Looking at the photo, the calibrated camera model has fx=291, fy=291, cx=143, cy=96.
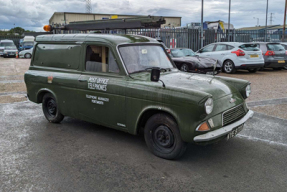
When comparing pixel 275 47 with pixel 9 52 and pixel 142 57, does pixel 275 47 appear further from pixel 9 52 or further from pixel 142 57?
pixel 9 52

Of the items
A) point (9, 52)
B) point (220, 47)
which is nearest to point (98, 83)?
point (220, 47)

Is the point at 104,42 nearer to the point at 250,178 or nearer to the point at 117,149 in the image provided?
the point at 117,149

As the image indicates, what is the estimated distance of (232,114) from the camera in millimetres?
4469

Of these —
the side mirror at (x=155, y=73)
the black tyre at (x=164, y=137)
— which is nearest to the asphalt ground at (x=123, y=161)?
the black tyre at (x=164, y=137)

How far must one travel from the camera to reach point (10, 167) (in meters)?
4.25

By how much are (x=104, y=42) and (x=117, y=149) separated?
1905 millimetres

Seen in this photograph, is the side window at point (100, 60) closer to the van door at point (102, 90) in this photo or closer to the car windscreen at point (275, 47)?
the van door at point (102, 90)

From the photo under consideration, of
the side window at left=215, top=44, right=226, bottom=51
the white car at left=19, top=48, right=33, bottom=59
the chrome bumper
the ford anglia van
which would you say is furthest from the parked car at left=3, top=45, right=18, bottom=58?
the chrome bumper

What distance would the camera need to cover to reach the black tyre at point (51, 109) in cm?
628

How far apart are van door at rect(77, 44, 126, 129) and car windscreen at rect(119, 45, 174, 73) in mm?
215

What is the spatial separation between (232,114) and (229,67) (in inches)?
436

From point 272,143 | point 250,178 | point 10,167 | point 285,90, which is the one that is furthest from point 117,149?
point 285,90

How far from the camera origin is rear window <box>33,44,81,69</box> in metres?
5.70

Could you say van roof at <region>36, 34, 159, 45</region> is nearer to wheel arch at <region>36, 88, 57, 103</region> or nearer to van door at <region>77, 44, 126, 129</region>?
van door at <region>77, 44, 126, 129</region>
